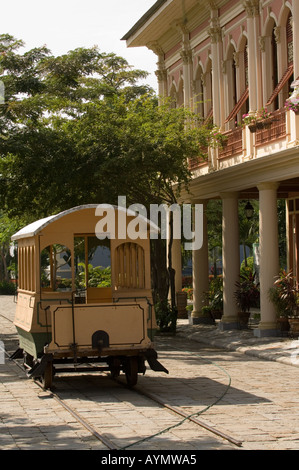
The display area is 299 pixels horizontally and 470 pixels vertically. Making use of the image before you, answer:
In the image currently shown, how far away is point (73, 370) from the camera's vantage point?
14.8m

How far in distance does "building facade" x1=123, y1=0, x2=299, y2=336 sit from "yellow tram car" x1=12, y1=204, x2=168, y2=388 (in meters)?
5.84

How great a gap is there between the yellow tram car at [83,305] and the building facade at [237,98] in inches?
230

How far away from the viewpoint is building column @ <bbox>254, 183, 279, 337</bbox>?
2231 centimetres

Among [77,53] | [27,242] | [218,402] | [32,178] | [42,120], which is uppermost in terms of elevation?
[77,53]

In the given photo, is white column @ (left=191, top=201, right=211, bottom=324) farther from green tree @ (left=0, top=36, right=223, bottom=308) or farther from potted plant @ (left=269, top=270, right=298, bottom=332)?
potted plant @ (left=269, top=270, right=298, bottom=332)

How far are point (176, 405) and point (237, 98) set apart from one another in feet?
48.7

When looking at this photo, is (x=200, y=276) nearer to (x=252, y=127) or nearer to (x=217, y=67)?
(x=217, y=67)

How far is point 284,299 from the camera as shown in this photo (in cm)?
2170

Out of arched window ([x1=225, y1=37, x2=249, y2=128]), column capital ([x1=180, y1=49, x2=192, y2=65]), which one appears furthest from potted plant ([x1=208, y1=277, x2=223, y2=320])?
column capital ([x1=180, y1=49, x2=192, y2=65])

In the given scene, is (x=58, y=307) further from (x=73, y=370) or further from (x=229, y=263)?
(x=229, y=263)

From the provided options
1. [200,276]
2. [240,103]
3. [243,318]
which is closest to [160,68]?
[240,103]

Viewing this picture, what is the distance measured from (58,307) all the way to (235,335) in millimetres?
10749
